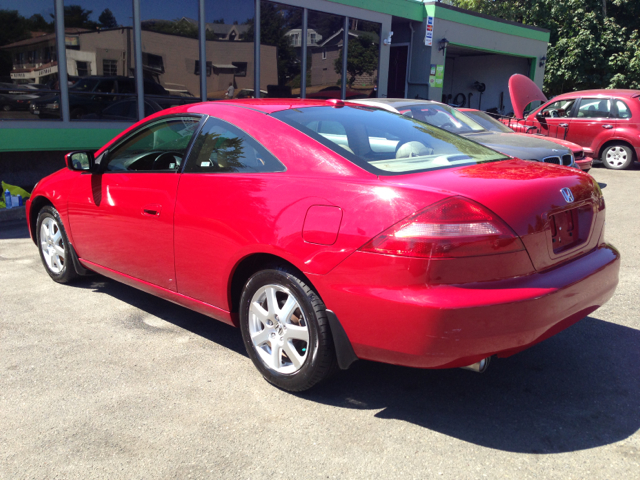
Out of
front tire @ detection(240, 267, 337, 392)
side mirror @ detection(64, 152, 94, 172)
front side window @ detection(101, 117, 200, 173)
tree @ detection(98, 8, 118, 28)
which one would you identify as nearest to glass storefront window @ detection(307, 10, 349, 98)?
tree @ detection(98, 8, 118, 28)

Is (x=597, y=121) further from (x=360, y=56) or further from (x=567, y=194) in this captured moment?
(x=567, y=194)

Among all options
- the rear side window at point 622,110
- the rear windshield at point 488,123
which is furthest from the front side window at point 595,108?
the rear windshield at point 488,123

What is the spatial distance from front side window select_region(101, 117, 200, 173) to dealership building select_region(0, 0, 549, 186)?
6.20m

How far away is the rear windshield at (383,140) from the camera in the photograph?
2.97 metres

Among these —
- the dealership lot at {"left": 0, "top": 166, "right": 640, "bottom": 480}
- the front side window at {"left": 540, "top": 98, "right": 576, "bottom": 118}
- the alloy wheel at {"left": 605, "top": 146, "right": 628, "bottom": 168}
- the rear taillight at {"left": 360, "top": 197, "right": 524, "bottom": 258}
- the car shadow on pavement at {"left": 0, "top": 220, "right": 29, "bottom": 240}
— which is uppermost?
the front side window at {"left": 540, "top": 98, "right": 576, "bottom": 118}

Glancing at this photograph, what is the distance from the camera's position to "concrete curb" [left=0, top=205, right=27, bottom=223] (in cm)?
780

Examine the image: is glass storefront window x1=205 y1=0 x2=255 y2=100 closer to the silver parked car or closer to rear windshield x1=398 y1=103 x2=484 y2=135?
the silver parked car

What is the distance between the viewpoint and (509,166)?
3154mm

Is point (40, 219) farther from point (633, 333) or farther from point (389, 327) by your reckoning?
point (633, 333)

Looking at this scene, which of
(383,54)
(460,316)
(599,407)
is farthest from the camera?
(383,54)

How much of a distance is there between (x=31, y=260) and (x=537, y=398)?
4.90 metres

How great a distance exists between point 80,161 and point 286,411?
2.56 meters

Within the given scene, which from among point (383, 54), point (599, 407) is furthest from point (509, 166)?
point (383, 54)

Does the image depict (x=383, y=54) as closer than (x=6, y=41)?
No
